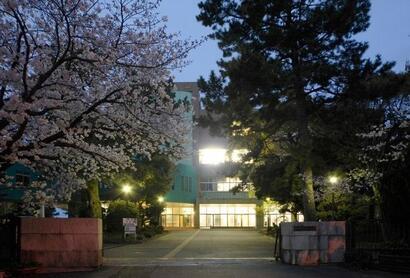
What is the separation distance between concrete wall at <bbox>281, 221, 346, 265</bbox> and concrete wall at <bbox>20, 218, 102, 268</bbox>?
6206mm

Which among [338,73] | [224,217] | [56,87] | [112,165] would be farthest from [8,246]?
[224,217]

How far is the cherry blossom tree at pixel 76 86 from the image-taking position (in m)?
10.7

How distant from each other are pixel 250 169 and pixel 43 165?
16191 millimetres

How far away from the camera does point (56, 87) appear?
38.4 ft

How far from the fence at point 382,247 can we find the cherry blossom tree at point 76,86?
6785mm

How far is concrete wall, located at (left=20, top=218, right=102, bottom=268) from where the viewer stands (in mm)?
15523

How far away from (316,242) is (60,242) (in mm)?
7987

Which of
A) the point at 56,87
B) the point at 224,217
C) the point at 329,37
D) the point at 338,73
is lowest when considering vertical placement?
the point at 224,217

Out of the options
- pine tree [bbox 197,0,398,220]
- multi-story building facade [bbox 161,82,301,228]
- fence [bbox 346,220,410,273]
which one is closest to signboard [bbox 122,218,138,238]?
pine tree [bbox 197,0,398,220]

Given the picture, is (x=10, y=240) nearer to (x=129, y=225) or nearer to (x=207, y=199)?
(x=129, y=225)

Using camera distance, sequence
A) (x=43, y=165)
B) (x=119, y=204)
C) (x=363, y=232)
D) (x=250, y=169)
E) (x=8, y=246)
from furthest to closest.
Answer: (x=119, y=204) < (x=250, y=169) < (x=363, y=232) < (x=8, y=246) < (x=43, y=165)

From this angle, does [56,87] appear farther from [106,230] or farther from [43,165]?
[106,230]

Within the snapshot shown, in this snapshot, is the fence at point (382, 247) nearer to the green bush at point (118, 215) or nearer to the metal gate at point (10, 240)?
the metal gate at point (10, 240)

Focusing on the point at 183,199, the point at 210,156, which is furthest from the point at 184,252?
the point at 210,156
